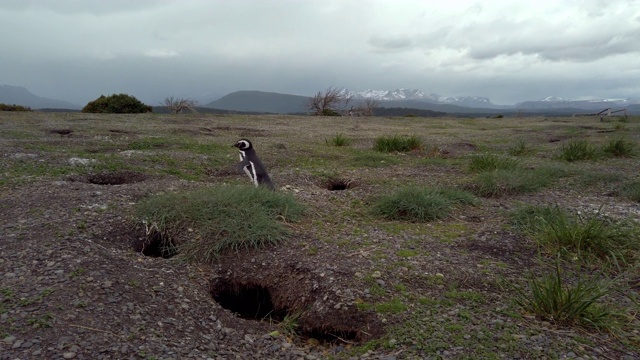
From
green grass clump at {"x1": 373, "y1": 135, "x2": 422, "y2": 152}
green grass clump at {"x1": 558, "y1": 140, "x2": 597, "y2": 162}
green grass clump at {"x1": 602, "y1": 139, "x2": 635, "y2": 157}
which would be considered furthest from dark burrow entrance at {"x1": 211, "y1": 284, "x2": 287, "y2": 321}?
green grass clump at {"x1": 602, "y1": 139, "x2": 635, "y2": 157}

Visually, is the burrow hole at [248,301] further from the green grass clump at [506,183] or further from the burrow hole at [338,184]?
the green grass clump at [506,183]

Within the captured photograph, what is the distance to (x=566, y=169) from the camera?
843 cm

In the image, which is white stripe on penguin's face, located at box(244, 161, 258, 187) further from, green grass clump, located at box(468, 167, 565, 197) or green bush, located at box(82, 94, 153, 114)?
green bush, located at box(82, 94, 153, 114)

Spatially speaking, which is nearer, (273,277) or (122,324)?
(122,324)

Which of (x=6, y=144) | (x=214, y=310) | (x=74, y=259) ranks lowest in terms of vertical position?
(x=214, y=310)

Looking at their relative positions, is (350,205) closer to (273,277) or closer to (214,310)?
(273,277)

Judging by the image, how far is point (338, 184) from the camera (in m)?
7.60

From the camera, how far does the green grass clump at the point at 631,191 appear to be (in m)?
6.42

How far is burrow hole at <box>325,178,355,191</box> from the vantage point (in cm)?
746

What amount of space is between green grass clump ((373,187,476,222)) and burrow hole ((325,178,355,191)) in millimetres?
1558

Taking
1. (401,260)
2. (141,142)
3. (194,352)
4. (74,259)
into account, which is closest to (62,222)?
(74,259)

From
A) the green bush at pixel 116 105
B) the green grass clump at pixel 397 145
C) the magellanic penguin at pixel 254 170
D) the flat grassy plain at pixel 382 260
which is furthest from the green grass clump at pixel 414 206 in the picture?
the green bush at pixel 116 105

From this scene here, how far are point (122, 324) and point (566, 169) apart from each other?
8.00 m

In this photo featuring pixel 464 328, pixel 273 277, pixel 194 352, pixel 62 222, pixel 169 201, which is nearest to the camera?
pixel 194 352
